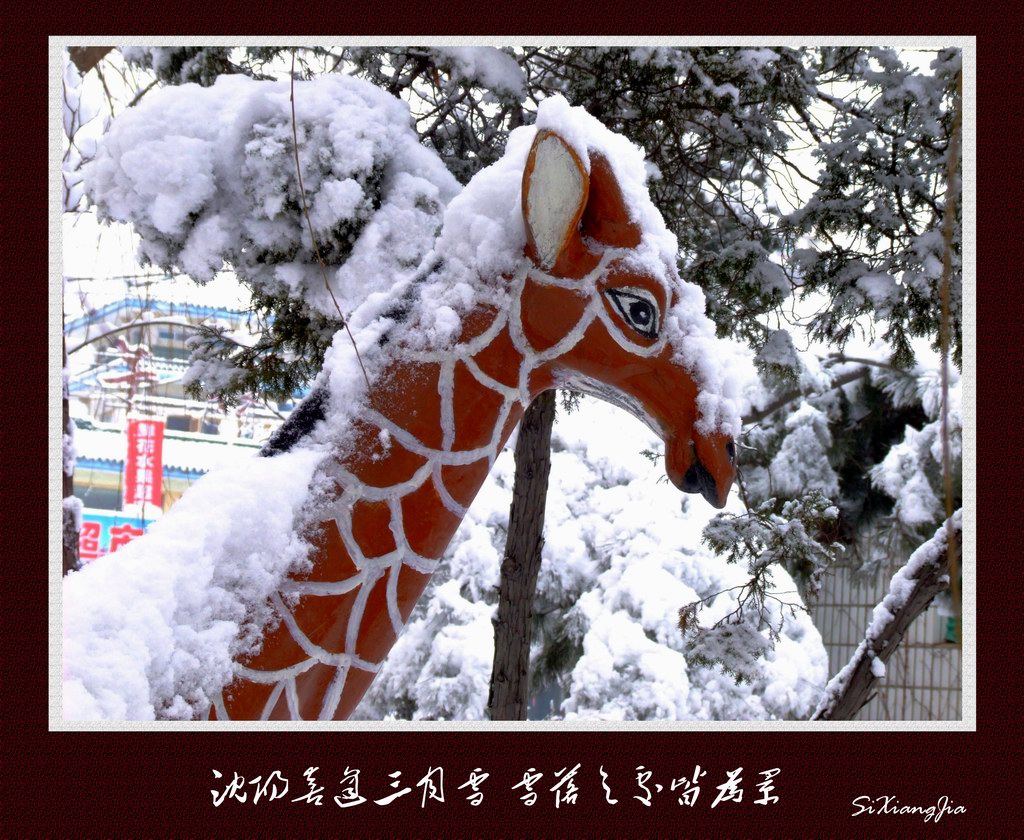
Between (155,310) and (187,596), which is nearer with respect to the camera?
(187,596)

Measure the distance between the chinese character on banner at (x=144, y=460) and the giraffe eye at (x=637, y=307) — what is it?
1.67m

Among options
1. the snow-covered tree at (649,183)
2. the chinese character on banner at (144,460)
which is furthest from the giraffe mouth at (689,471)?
the chinese character on banner at (144,460)

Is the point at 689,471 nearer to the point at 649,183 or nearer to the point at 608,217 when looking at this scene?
the point at 608,217

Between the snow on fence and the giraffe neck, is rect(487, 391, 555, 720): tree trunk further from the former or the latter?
the snow on fence

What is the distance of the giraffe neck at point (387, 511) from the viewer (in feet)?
4.23

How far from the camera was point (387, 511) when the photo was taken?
4.37ft

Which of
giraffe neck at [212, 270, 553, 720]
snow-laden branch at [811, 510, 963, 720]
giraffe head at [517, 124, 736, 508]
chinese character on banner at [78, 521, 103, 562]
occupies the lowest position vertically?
snow-laden branch at [811, 510, 963, 720]

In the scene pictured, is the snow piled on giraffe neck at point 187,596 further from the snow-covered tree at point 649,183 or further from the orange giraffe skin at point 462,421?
the snow-covered tree at point 649,183

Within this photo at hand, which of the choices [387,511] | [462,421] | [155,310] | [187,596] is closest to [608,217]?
[462,421]

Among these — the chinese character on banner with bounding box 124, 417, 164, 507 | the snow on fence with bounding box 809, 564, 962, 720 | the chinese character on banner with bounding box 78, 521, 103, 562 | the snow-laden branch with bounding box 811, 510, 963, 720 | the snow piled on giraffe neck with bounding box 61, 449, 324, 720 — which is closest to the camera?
the snow piled on giraffe neck with bounding box 61, 449, 324, 720

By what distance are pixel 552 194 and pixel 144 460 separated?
177 centimetres

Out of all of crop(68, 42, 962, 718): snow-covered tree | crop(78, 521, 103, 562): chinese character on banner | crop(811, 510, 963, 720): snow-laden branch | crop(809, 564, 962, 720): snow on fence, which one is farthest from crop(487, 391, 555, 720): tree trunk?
crop(809, 564, 962, 720): snow on fence

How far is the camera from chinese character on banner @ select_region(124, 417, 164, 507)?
2.66 m

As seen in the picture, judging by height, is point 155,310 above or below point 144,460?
above
